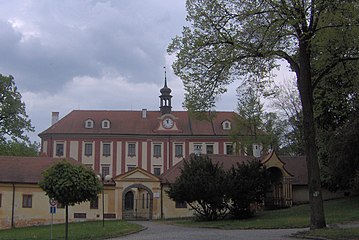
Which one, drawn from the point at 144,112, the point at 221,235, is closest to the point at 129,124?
the point at 144,112

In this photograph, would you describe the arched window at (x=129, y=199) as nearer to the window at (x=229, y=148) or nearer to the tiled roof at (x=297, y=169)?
the window at (x=229, y=148)

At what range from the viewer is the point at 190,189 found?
35.2 meters

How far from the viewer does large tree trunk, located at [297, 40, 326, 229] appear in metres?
21.0

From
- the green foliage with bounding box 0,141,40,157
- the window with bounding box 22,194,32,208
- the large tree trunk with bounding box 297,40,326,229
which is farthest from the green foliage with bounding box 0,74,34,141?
the large tree trunk with bounding box 297,40,326,229

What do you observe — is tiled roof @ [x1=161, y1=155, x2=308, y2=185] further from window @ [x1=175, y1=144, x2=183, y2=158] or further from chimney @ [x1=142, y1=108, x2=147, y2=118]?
chimney @ [x1=142, y1=108, x2=147, y2=118]

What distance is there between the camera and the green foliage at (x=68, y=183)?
24.6m

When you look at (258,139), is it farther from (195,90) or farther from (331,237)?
(331,237)

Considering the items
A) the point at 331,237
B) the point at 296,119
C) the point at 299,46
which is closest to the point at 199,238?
the point at 331,237

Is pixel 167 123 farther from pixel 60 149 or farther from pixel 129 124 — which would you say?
pixel 60 149

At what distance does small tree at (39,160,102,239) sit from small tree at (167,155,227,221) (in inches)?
437

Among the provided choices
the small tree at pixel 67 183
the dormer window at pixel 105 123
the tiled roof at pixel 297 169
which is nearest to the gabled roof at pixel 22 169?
the small tree at pixel 67 183

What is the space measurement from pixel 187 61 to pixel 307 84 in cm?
517

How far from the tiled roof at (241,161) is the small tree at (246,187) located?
9574 millimetres

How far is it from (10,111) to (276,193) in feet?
91.5
